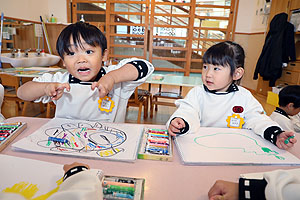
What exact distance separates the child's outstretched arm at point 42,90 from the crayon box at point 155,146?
0.33 meters

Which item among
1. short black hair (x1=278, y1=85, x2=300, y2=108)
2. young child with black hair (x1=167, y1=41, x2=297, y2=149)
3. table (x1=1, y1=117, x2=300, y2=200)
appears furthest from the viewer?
short black hair (x1=278, y1=85, x2=300, y2=108)

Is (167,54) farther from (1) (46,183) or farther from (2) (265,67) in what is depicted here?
(1) (46,183)

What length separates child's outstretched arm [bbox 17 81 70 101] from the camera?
0.73 m

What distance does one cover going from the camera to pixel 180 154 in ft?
1.90

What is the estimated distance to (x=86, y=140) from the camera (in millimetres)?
621

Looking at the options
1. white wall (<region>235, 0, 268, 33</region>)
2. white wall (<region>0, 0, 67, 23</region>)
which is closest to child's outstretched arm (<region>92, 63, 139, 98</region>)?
white wall (<region>0, 0, 67, 23</region>)

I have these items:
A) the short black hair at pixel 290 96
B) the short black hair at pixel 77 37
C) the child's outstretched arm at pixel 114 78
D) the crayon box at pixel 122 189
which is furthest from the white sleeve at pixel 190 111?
the short black hair at pixel 290 96

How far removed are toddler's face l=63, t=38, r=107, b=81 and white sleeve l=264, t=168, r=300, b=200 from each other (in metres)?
0.80

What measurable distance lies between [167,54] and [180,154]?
5.20 meters

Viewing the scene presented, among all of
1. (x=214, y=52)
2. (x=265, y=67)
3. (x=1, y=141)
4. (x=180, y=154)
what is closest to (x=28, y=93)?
Answer: (x=1, y=141)

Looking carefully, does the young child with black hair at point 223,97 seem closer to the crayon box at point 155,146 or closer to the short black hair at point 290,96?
the crayon box at point 155,146

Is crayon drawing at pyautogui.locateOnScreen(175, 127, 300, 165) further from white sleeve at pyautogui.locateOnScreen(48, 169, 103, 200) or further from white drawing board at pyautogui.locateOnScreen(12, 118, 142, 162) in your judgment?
white sleeve at pyautogui.locateOnScreen(48, 169, 103, 200)

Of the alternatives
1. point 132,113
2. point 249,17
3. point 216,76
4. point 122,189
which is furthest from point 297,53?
point 122,189

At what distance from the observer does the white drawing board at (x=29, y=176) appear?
40 centimetres
